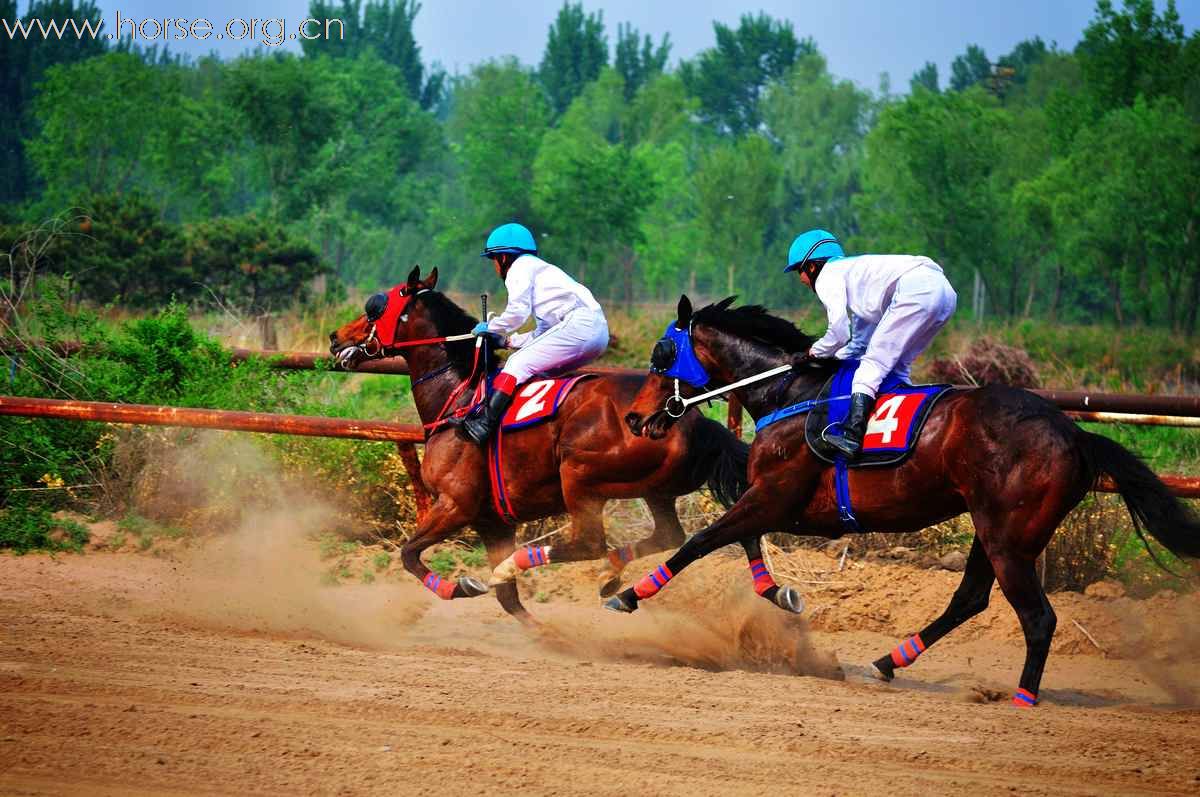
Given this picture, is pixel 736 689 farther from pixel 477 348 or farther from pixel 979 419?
pixel 477 348

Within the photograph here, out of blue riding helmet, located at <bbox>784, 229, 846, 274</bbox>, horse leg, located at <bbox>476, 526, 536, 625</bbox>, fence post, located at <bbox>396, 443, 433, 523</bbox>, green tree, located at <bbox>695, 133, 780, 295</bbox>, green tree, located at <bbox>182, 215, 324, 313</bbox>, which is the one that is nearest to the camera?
blue riding helmet, located at <bbox>784, 229, 846, 274</bbox>

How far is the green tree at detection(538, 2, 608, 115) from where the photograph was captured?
94375mm

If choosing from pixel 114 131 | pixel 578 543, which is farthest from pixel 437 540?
pixel 114 131

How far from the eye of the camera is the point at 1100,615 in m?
8.81

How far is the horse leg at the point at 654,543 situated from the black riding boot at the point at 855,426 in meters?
1.59

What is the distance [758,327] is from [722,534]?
4.26 feet

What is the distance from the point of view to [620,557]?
27.2 feet

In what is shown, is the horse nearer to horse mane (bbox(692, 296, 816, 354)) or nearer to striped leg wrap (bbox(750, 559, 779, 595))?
horse mane (bbox(692, 296, 816, 354))

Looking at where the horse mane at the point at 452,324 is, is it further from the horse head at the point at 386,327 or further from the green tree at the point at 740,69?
the green tree at the point at 740,69

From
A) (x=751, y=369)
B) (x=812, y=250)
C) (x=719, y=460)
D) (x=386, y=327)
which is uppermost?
(x=812, y=250)

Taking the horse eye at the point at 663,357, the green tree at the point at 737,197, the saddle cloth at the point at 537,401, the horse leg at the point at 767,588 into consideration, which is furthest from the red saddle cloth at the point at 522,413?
the green tree at the point at 737,197

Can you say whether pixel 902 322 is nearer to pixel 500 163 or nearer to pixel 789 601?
pixel 789 601

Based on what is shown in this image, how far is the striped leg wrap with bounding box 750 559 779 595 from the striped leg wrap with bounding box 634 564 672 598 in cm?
57

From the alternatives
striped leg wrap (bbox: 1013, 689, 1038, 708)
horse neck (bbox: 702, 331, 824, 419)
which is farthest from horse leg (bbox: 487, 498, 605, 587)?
striped leg wrap (bbox: 1013, 689, 1038, 708)
